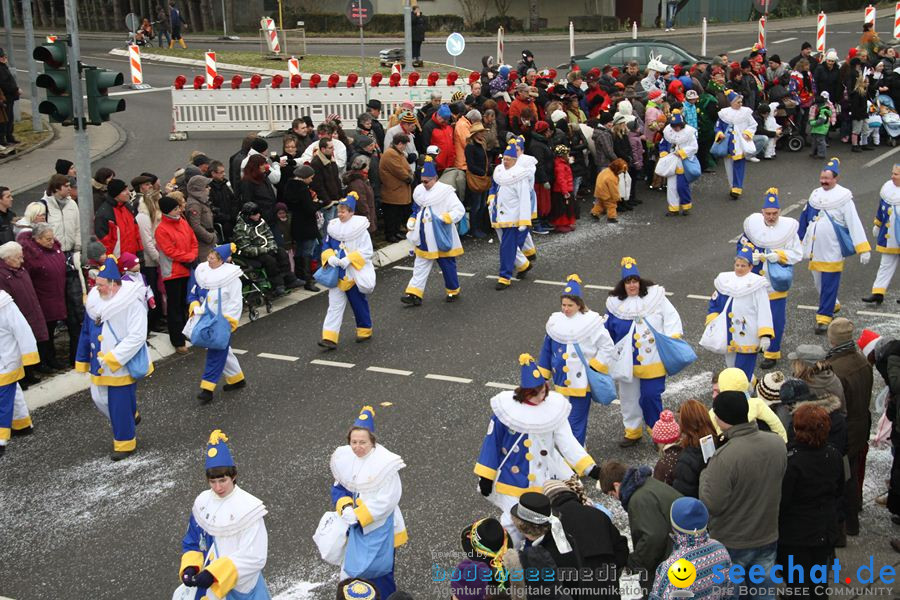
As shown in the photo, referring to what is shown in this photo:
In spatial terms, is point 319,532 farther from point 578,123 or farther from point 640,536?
point 578,123

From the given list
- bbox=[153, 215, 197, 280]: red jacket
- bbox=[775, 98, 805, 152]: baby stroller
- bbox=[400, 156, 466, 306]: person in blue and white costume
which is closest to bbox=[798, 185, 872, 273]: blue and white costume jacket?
bbox=[400, 156, 466, 306]: person in blue and white costume

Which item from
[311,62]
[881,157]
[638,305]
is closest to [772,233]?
[638,305]

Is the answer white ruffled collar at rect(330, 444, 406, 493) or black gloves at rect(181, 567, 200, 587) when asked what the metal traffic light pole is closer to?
white ruffled collar at rect(330, 444, 406, 493)

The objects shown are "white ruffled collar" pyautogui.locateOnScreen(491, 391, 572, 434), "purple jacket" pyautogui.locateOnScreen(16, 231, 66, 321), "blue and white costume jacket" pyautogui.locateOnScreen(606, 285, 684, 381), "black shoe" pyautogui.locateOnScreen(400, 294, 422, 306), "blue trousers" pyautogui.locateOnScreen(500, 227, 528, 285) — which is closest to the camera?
"white ruffled collar" pyautogui.locateOnScreen(491, 391, 572, 434)

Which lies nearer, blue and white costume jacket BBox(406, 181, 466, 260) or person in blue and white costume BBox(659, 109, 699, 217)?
blue and white costume jacket BBox(406, 181, 466, 260)

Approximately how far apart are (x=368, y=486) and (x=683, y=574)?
2.16 meters

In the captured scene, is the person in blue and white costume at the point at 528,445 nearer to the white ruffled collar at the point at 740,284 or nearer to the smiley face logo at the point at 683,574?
the smiley face logo at the point at 683,574

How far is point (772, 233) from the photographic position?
41.1 feet

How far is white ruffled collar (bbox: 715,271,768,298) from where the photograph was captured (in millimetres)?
11164

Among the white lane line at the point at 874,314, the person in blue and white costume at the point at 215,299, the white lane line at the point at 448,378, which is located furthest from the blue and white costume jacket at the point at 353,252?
the white lane line at the point at 874,314

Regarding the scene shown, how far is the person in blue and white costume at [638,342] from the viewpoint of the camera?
10.5 meters

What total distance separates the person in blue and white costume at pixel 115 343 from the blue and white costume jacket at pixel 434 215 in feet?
15.0

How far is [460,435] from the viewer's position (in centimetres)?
1095

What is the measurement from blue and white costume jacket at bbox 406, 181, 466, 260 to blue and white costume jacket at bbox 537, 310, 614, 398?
463cm
